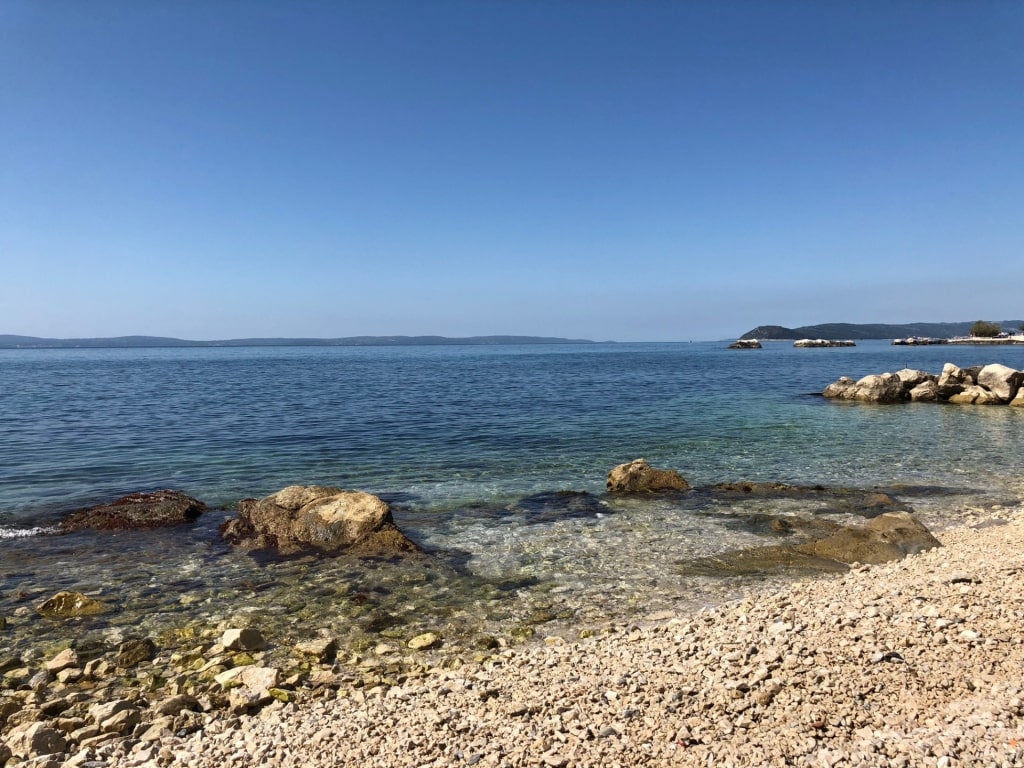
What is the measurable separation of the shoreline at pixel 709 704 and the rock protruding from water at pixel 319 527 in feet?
18.3

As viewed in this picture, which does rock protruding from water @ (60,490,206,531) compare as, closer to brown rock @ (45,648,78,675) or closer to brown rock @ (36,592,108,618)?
brown rock @ (36,592,108,618)

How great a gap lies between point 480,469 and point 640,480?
240 inches

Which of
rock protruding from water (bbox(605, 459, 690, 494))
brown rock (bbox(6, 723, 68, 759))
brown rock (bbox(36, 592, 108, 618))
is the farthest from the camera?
rock protruding from water (bbox(605, 459, 690, 494))

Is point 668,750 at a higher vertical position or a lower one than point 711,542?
higher

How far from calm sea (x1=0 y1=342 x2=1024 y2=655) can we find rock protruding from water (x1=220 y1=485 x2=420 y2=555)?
77cm

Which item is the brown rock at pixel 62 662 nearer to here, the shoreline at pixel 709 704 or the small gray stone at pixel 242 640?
the small gray stone at pixel 242 640

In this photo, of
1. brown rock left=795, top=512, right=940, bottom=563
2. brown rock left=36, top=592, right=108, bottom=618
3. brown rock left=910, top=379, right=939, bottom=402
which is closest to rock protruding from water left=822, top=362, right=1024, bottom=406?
brown rock left=910, top=379, right=939, bottom=402

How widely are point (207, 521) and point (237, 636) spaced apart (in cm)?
775

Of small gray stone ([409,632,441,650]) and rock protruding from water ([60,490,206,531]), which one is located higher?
rock protruding from water ([60,490,206,531])

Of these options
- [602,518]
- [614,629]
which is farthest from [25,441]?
[614,629]

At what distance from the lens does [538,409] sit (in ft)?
127

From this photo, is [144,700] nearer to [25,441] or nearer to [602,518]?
[602,518]

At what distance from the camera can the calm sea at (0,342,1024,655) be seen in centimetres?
1181

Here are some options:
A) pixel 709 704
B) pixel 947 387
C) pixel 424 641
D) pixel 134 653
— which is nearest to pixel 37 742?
pixel 134 653
